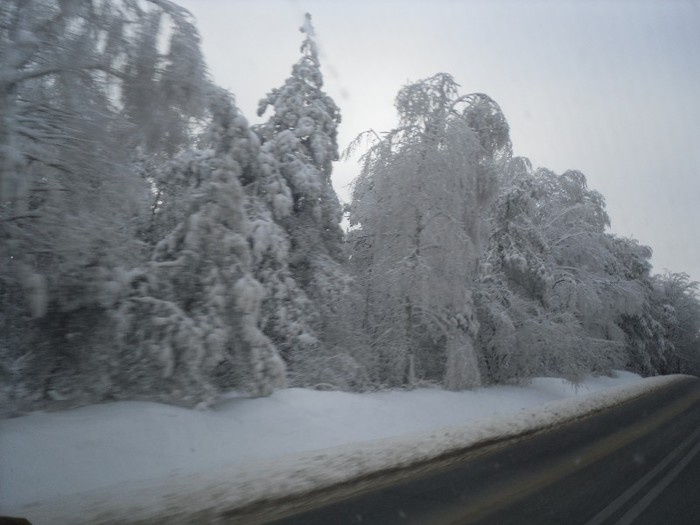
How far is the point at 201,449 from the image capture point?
28.7 feet

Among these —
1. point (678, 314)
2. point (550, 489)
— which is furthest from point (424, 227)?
point (678, 314)

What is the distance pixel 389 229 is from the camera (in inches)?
682

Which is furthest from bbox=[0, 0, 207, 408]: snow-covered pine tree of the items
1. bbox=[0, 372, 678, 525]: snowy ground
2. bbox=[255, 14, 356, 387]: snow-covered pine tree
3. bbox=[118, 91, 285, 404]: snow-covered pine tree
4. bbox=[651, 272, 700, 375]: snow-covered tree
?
bbox=[651, 272, 700, 375]: snow-covered tree

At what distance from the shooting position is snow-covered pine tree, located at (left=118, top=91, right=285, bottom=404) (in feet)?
31.7

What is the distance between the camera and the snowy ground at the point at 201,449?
611 cm

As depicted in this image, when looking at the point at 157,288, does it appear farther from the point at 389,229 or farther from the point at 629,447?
the point at 629,447

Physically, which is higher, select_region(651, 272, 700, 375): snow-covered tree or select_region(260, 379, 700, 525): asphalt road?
select_region(651, 272, 700, 375): snow-covered tree

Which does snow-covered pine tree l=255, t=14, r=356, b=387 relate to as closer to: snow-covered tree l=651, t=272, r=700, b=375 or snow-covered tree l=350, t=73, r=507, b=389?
snow-covered tree l=350, t=73, r=507, b=389

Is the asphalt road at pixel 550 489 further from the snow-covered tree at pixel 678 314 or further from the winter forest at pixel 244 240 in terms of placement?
the snow-covered tree at pixel 678 314

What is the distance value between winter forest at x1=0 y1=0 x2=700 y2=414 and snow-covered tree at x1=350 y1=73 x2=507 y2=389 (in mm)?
61

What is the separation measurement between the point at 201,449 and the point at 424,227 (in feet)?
32.6

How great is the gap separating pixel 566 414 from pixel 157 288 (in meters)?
11.4

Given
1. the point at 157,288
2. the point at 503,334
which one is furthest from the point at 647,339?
the point at 157,288

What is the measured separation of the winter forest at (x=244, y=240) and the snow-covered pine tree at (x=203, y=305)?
0.12 ft
